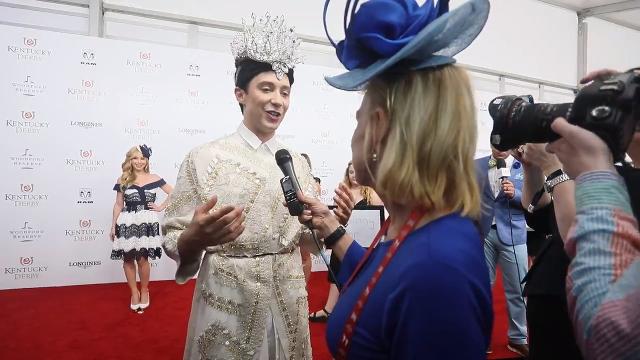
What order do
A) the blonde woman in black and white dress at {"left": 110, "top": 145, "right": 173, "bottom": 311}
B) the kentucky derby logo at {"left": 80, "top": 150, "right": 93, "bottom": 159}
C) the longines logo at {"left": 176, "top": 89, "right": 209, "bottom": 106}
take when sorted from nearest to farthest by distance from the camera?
the blonde woman in black and white dress at {"left": 110, "top": 145, "right": 173, "bottom": 311}
the kentucky derby logo at {"left": 80, "top": 150, "right": 93, "bottom": 159}
the longines logo at {"left": 176, "top": 89, "right": 209, "bottom": 106}

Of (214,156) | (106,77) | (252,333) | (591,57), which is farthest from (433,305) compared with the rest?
(591,57)

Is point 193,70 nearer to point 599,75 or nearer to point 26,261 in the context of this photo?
point 26,261

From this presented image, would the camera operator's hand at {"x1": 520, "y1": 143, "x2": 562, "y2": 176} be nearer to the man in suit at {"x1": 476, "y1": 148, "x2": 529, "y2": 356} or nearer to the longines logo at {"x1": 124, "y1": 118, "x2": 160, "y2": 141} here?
the man in suit at {"x1": 476, "y1": 148, "x2": 529, "y2": 356}

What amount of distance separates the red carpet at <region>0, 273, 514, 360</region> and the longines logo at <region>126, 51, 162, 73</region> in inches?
84.4

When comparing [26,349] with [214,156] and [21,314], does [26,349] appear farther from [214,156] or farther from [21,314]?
[214,156]

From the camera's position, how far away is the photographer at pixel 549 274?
1.37m

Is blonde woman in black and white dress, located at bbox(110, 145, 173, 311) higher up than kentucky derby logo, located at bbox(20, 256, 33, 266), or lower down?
higher up

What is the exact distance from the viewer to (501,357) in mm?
3045

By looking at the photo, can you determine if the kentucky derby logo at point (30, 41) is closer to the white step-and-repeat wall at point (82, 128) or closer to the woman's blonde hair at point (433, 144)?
the white step-and-repeat wall at point (82, 128)

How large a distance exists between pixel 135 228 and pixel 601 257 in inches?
156

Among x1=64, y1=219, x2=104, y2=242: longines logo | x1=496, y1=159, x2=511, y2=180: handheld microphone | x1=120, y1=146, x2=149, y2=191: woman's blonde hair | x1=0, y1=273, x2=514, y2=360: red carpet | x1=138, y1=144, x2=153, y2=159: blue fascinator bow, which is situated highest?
x1=496, y1=159, x2=511, y2=180: handheld microphone

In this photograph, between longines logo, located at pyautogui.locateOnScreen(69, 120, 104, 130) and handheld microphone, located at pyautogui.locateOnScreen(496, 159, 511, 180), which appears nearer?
handheld microphone, located at pyautogui.locateOnScreen(496, 159, 511, 180)

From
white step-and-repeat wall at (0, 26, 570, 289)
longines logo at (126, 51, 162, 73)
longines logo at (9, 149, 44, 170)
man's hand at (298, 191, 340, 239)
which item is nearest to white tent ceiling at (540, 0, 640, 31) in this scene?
white step-and-repeat wall at (0, 26, 570, 289)

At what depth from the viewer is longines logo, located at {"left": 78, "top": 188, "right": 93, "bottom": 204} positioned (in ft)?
14.2
